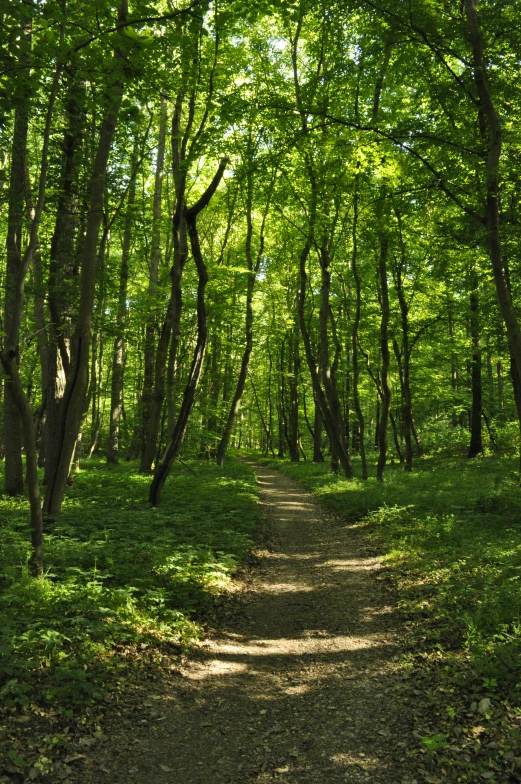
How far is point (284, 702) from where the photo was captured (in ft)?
15.0

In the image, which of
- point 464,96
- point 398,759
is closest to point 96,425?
point 464,96

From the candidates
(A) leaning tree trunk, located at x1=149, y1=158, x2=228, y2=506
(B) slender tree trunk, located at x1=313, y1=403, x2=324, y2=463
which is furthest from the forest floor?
(B) slender tree trunk, located at x1=313, y1=403, x2=324, y2=463

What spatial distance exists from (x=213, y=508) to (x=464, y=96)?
1035cm

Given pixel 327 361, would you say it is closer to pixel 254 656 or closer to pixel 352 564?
pixel 352 564

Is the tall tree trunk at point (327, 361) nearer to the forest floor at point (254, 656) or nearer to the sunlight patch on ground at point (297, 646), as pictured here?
the forest floor at point (254, 656)

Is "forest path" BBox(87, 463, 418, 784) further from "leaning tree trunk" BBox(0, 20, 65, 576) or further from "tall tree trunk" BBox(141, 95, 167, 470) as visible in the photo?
"tall tree trunk" BBox(141, 95, 167, 470)

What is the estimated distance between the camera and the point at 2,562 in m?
6.16

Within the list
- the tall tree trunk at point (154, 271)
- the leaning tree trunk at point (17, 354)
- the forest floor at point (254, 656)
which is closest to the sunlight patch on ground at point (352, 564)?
the forest floor at point (254, 656)

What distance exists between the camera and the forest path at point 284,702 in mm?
3664

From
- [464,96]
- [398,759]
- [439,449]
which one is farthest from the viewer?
[439,449]

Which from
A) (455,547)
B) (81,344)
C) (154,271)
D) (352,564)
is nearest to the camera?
(81,344)

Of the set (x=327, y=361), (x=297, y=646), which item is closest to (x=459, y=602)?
(x=297, y=646)

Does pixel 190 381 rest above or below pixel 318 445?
above

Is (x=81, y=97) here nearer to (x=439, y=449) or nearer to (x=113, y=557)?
(x=113, y=557)
